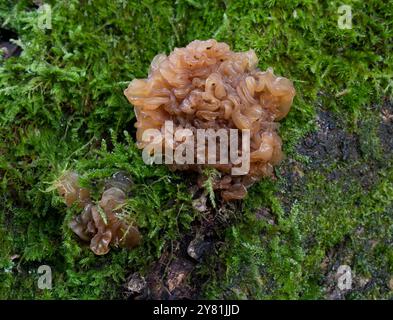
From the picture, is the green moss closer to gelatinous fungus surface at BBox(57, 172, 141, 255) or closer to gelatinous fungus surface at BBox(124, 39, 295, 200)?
gelatinous fungus surface at BBox(57, 172, 141, 255)

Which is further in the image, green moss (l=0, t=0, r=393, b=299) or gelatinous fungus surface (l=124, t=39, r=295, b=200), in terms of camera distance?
green moss (l=0, t=0, r=393, b=299)

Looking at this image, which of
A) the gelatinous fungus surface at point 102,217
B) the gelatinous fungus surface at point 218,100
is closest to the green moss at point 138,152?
the gelatinous fungus surface at point 102,217

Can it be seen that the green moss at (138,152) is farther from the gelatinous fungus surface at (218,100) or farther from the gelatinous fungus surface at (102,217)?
the gelatinous fungus surface at (218,100)

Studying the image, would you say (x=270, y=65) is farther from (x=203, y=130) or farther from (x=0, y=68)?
(x=0, y=68)

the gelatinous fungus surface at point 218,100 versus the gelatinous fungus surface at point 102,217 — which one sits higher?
the gelatinous fungus surface at point 218,100

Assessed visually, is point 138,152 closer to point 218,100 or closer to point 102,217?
point 102,217

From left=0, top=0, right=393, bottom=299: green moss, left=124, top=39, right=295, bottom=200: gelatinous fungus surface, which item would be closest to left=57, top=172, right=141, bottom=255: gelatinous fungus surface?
left=0, top=0, right=393, bottom=299: green moss
